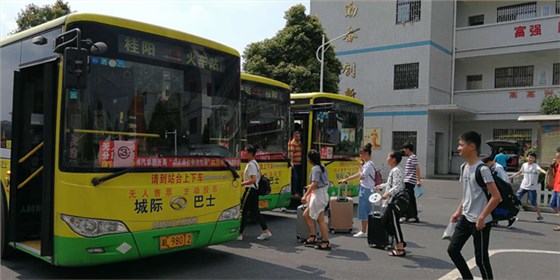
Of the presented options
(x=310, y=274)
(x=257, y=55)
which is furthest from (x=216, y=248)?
(x=257, y=55)

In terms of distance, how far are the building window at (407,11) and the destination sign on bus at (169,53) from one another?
20599mm

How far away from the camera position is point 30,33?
5.46 m

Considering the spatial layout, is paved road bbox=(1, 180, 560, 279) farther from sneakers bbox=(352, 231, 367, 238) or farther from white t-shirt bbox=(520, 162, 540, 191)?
white t-shirt bbox=(520, 162, 540, 191)

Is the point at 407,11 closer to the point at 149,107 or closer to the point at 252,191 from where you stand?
the point at 252,191

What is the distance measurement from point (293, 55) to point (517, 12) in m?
13.1

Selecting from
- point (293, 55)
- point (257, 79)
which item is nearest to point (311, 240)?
point (257, 79)

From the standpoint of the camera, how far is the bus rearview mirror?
14.3 ft

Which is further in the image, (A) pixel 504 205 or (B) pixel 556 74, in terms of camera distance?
(B) pixel 556 74

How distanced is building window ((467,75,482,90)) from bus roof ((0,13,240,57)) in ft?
74.8

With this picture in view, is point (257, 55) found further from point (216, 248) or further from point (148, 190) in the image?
→ point (148, 190)

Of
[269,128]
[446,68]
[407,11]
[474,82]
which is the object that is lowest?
[269,128]

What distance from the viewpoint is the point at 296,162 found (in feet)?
35.0

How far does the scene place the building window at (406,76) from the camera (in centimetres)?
2404

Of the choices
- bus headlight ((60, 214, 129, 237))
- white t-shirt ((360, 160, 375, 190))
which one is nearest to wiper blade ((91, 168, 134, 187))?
bus headlight ((60, 214, 129, 237))
